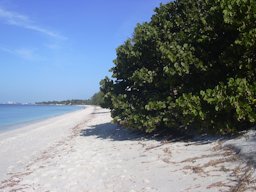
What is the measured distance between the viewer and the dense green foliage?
1094 centimetres

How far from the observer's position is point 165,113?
13.7 m

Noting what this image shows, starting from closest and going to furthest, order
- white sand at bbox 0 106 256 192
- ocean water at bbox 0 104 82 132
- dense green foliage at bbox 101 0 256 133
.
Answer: white sand at bbox 0 106 256 192 < dense green foliage at bbox 101 0 256 133 < ocean water at bbox 0 104 82 132

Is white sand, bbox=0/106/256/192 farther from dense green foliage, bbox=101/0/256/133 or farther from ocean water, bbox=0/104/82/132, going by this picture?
ocean water, bbox=0/104/82/132

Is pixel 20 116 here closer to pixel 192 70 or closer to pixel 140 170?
pixel 192 70

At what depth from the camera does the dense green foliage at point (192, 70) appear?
10.9 m

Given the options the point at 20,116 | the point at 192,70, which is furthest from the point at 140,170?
the point at 20,116

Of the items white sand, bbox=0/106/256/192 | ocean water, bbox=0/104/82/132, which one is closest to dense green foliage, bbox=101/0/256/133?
white sand, bbox=0/106/256/192

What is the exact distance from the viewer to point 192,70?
12859 millimetres

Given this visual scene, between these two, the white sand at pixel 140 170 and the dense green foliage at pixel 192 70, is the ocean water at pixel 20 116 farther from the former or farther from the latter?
the white sand at pixel 140 170

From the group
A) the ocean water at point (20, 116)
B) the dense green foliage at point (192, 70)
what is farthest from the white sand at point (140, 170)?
the ocean water at point (20, 116)

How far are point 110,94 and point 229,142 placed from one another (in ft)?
25.7

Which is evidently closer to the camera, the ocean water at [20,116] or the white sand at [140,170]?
the white sand at [140,170]

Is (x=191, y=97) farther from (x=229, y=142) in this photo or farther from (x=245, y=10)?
(x=245, y=10)

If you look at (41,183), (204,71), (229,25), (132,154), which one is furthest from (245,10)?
(41,183)
